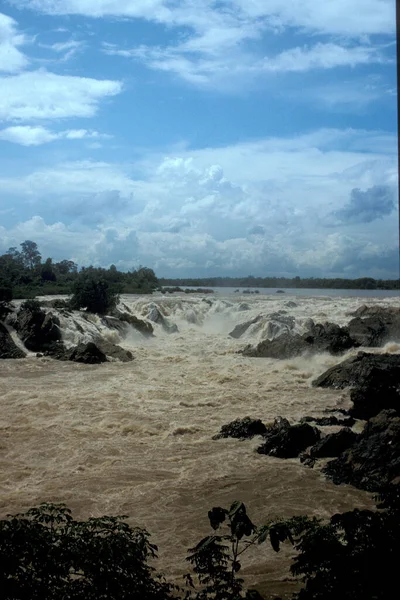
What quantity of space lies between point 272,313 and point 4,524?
26351 mm

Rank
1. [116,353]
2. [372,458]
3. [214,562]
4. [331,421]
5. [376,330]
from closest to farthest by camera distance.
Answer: [214,562]
[372,458]
[331,421]
[116,353]
[376,330]

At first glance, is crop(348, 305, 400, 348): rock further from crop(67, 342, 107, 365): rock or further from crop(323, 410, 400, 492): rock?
crop(323, 410, 400, 492): rock

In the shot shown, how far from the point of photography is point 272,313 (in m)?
29.8

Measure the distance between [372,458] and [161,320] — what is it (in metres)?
22.0

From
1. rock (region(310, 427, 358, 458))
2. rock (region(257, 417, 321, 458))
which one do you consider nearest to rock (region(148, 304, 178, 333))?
rock (region(257, 417, 321, 458))

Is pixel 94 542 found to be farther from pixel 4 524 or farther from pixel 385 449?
pixel 385 449

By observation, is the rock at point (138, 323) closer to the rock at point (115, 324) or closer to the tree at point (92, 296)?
the rock at point (115, 324)

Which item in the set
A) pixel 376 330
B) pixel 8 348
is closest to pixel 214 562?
pixel 8 348

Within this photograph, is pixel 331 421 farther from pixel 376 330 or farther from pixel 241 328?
pixel 241 328

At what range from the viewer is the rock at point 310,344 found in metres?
22.2

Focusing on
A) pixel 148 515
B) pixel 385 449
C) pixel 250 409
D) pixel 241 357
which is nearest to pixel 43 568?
pixel 148 515

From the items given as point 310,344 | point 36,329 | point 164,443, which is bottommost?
point 164,443

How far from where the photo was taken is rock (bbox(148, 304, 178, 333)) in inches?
1220

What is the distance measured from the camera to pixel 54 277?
49250mm
